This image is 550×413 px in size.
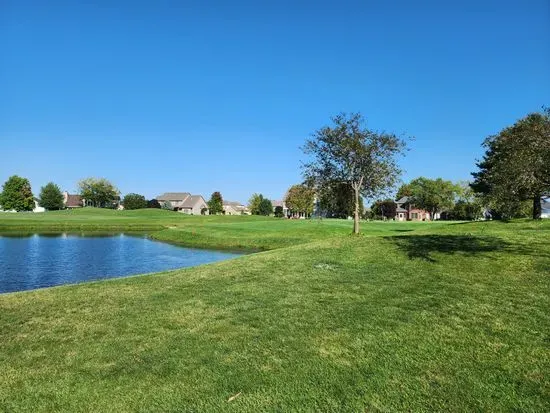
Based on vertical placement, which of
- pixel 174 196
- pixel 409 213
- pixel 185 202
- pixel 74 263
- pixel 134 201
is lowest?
pixel 74 263

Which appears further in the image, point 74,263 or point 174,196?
point 174,196

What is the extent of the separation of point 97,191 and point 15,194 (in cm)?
3032

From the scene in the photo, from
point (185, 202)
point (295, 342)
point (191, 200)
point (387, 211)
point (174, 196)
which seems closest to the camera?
point (295, 342)

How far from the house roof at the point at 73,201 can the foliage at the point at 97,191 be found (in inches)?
409

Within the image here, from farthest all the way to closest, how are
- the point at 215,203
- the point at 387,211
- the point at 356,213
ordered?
1. the point at 215,203
2. the point at 387,211
3. the point at 356,213

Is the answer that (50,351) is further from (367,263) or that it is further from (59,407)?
(367,263)

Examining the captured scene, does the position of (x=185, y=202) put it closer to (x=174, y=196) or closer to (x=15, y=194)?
(x=174, y=196)

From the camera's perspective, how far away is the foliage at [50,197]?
435ft

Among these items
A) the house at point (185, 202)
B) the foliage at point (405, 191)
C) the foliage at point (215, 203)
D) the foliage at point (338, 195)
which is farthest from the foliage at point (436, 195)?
the foliage at point (338, 195)

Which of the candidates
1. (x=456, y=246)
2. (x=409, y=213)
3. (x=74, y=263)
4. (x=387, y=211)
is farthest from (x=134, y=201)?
(x=456, y=246)

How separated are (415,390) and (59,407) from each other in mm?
4000

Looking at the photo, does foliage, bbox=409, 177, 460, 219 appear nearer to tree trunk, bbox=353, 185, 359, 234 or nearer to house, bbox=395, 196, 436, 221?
house, bbox=395, 196, 436, 221

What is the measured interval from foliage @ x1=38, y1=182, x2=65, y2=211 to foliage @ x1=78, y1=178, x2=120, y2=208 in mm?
13249

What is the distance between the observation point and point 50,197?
435 ft
